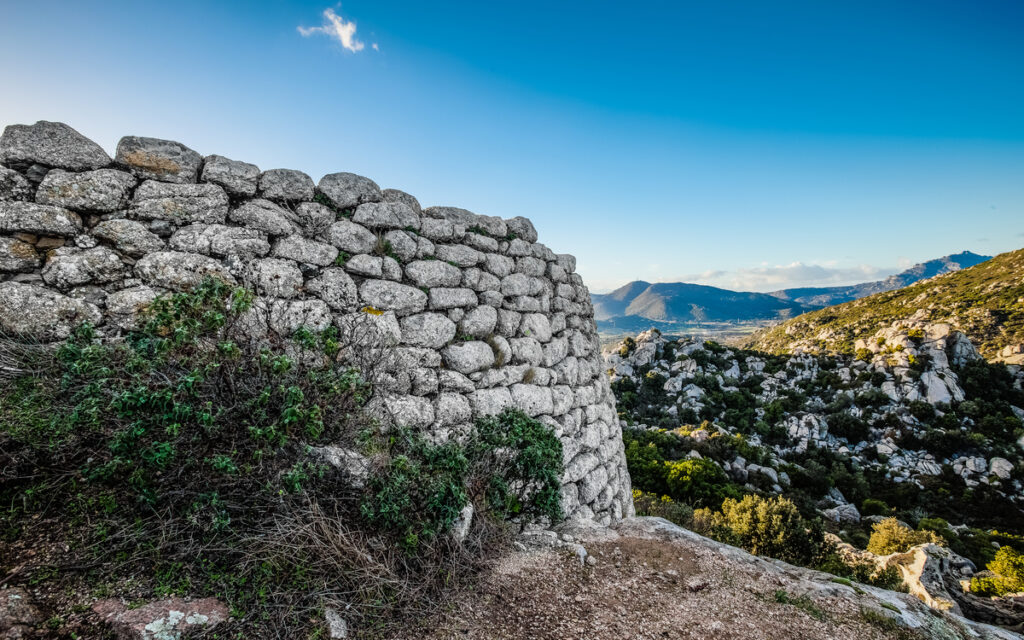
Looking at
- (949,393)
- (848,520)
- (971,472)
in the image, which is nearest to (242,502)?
(848,520)

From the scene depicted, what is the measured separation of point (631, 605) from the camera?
3.08 meters

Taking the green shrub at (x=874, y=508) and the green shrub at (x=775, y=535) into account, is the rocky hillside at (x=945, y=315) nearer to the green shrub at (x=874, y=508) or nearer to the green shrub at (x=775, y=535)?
the green shrub at (x=874, y=508)

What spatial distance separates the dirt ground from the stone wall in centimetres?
122

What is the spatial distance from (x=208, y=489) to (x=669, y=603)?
11.6ft

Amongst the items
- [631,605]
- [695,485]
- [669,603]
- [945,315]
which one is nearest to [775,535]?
[669,603]

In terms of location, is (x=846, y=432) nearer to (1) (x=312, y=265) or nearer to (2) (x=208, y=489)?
(1) (x=312, y=265)

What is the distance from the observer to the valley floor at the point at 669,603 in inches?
106

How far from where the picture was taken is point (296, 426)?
2.70 metres

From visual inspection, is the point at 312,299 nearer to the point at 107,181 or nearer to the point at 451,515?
the point at 107,181

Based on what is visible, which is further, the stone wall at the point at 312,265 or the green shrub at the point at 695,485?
the green shrub at the point at 695,485

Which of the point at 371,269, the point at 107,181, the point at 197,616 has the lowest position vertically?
the point at 197,616

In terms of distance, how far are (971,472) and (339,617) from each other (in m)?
31.3

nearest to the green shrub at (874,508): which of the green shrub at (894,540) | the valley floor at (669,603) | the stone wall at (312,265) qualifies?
the green shrub at (894,540)

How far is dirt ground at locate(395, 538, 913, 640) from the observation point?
2633mm
